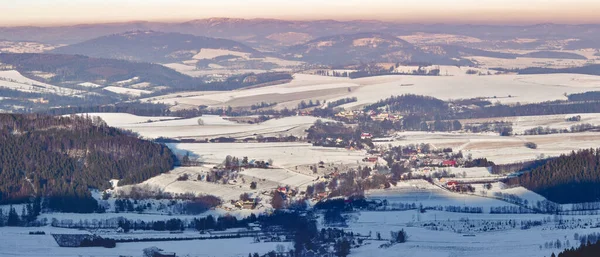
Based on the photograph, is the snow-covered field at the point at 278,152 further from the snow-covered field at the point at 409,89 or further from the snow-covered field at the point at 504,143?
the snow-covered field at the point at 409,89

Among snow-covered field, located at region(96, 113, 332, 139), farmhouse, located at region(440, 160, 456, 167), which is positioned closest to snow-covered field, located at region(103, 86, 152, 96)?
snow-covered field, located at region(96, 113, 332, 139)

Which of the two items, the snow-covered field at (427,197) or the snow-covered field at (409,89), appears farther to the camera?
the snow-covered field at (409,89)

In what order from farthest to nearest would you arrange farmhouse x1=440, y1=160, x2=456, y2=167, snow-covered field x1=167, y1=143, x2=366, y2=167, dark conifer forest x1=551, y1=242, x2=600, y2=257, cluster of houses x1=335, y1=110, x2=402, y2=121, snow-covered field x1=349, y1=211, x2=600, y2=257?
cluster of houses x1=335, y1=110, x2=402, y2=121
snow-covered field x1=167, y1=143, x2=366, y2=167
farmhouse x1=440, y1=160, x2=456, y2=167
snow-covered field x1=349, y1=211, x2=600, y2=257
dark conifer forest x1=551, y1=242, x2=600, y2=257

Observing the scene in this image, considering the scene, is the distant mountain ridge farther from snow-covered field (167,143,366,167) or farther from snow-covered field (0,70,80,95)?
snow-covered field (167,143,366,167)

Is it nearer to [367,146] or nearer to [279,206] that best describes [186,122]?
[367,146]

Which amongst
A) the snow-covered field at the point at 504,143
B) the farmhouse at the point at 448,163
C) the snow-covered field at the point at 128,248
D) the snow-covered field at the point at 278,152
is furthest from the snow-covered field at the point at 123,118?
the snow-covered field at the point at 128,248

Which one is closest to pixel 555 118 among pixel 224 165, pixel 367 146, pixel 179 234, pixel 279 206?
pixel 367 146
